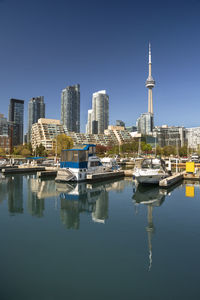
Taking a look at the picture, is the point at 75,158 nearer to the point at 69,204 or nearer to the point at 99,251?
the point at 69,204

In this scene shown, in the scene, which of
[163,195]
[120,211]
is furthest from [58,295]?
[163,195]

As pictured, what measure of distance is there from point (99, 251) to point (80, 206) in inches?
456

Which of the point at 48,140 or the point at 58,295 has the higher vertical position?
the point at 48,140

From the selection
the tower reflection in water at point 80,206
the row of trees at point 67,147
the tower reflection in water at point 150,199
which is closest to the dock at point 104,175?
the tower reflection in water at point 80,206

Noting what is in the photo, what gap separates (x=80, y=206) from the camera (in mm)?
23391

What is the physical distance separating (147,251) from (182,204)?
13.6 m

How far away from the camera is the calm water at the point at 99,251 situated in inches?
342

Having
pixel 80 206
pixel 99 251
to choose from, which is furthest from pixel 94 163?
pixel 99 251

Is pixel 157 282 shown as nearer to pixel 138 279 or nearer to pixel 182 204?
pixel 138 279

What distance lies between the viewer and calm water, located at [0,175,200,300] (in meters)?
8.70

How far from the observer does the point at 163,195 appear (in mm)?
29109

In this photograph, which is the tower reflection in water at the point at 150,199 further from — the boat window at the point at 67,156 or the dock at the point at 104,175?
the boat window at the point at 67,156

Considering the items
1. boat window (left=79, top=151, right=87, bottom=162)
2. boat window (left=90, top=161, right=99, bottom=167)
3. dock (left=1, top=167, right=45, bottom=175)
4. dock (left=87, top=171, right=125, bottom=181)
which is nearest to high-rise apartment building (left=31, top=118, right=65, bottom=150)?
dock (left=1, top=167, right=45, bottom=175)

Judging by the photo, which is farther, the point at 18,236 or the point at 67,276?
the point at 18,236
